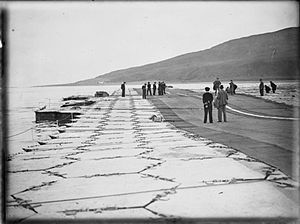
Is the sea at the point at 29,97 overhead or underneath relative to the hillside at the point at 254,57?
underneath

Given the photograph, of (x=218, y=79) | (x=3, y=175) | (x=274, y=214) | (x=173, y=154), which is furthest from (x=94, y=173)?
(x=218, y=79)

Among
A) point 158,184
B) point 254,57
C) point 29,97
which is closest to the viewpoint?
point 158,184

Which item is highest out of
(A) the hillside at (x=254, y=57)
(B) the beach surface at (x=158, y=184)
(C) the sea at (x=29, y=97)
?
(A) the hillside at (x=254, y=57)

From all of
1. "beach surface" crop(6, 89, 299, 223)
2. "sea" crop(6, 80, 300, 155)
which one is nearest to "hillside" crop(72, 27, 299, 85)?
"sea" crop(6, 80, 300, 155)

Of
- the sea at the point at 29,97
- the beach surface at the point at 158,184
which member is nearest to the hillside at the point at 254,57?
the sea at the point at 29,97

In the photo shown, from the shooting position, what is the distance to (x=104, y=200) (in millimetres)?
2273

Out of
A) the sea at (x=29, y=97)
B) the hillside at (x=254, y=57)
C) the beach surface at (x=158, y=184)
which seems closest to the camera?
the beach surface at (x=158, y=184)

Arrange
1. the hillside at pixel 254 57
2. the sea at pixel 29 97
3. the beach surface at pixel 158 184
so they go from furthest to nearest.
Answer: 1. the sea at pixel 29 97
2. the hillside at pixel 254 57
3. the beach surface at pixel 158 184

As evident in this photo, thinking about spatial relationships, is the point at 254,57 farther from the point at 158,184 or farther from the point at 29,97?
the point at 29,97

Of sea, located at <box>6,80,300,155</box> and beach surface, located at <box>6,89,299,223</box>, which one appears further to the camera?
sea, located at <box>6,80,300,155</box>

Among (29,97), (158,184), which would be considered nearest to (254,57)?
(158,184)

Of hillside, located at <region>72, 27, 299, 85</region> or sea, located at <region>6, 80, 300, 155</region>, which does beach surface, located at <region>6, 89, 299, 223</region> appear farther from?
hillside, located at <region>72, 27, 299, 85</region>

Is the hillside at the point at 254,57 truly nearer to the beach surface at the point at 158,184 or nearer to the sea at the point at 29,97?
the sea at the point at 29,97

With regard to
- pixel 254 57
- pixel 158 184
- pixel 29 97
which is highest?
pixel 254 57
